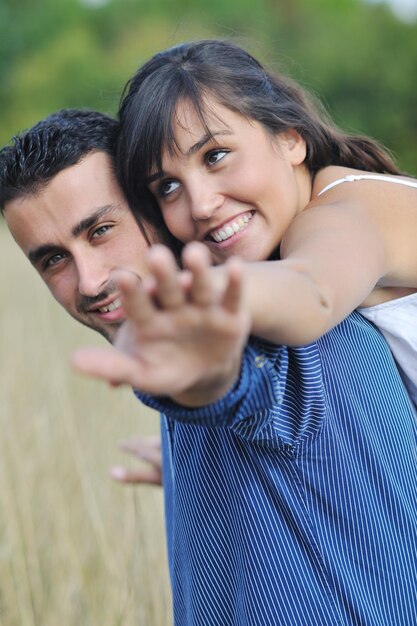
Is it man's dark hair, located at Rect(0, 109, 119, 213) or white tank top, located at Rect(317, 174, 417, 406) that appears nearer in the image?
white tank top, located at Rect(317, 174, 417, 406)

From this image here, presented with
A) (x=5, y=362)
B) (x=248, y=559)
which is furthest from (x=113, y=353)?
(x=5, y=362)

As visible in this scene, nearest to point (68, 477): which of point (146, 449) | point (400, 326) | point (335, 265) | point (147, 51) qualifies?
point (146, 449)

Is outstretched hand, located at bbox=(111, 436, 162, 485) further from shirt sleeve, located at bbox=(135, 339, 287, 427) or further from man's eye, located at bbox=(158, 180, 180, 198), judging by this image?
shirt sleeve, located at bbox=(135, 339, 287, 427)

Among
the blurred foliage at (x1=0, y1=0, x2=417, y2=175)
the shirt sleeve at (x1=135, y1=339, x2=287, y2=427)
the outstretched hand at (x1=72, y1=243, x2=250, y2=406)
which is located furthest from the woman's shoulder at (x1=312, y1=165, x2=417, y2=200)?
the blurred foliage at (x1=0, y1=0, x2=417, y2=175)

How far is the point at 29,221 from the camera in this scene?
1.72 meters

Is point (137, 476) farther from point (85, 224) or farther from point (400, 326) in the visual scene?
point (400, 326)

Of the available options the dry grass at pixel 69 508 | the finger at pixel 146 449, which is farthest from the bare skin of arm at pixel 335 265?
the dry grass at pixel 69 508

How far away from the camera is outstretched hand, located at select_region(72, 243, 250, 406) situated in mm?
860

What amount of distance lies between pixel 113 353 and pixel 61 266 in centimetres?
88

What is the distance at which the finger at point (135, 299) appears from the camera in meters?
0.87

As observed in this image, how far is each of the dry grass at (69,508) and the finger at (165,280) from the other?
1.63 metres

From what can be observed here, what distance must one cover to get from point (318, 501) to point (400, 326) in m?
0.33

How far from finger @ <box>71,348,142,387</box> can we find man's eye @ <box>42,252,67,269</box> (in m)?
0.85

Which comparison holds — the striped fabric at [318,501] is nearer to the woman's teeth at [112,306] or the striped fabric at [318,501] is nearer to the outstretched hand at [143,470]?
the woman's teeth at [112,306]
